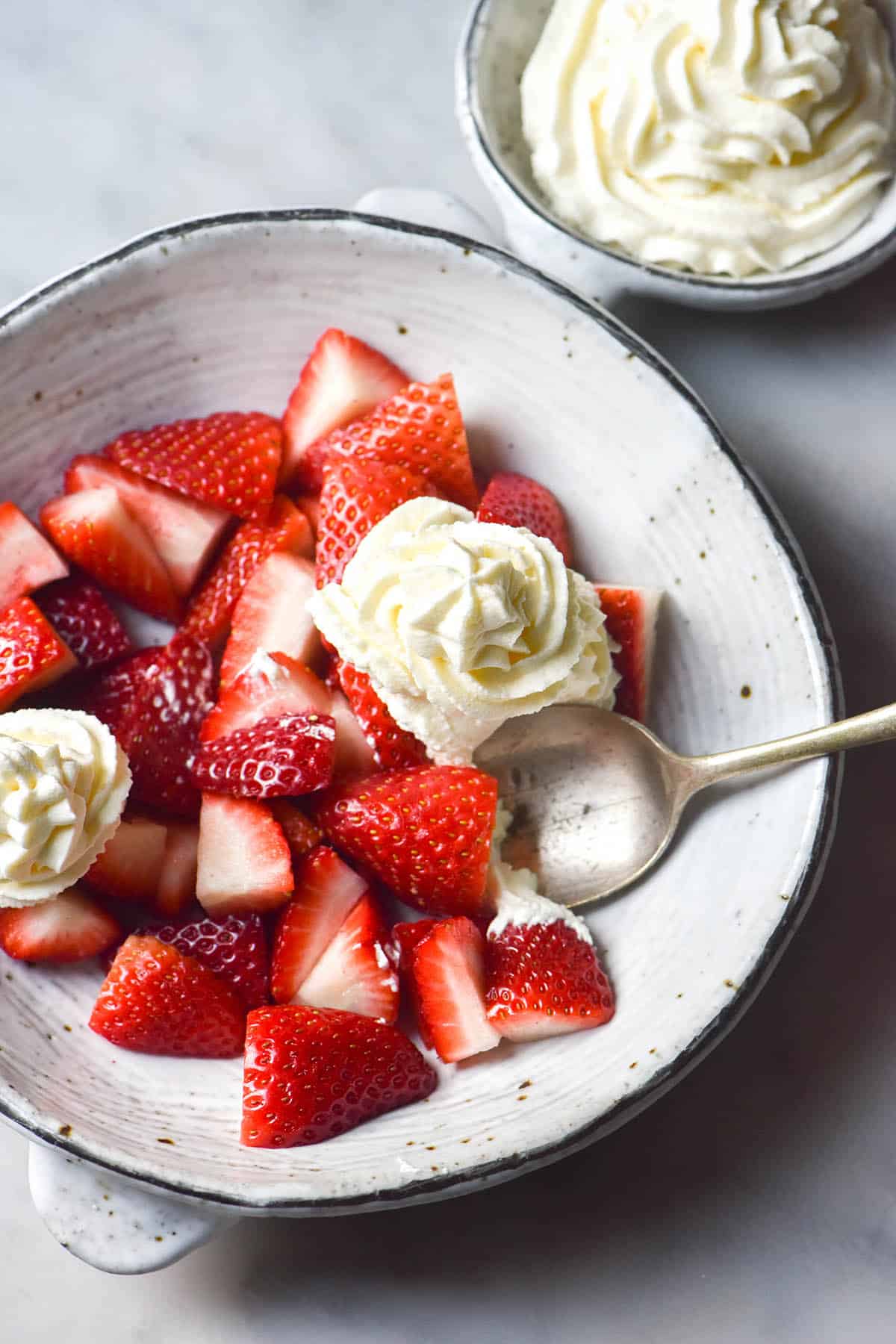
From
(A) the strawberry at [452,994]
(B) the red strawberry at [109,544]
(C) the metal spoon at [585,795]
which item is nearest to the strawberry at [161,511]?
(B) the red strawberry at [109,544]

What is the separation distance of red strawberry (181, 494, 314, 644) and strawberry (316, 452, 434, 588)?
5 centimetres

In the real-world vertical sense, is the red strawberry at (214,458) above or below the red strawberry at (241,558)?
above

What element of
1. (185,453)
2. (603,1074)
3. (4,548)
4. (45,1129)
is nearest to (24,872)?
(45,1129)

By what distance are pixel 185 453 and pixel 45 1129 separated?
67 cm

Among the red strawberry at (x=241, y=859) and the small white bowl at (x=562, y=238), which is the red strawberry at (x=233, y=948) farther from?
the small white bowl at (x=562, y=238)

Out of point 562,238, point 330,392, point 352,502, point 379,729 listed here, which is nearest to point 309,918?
point 379,729

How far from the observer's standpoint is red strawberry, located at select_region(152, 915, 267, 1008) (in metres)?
1.25

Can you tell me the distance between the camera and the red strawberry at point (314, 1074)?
1166mm

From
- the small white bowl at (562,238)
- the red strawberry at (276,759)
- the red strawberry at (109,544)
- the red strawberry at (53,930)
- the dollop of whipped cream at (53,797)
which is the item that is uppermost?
the small white bowl at (562,238)

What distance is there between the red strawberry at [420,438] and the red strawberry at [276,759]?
0.28m

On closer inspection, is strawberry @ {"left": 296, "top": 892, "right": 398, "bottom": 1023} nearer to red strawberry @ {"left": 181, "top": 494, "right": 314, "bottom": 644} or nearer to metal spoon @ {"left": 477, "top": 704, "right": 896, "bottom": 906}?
metal spoon @ {"left": 477, "top": 704, "right": 896, "bottom": 906}

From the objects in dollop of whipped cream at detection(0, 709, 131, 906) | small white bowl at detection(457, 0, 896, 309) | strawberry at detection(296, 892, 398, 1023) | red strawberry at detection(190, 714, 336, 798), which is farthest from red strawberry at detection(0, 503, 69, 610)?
small white bowl at detection(457, 0, 896, 309)

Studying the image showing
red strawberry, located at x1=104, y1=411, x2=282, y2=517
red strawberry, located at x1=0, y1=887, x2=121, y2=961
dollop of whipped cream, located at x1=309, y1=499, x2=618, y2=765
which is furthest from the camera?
red strawberry, located at x1=104, y1=411, x2=282, y2=517

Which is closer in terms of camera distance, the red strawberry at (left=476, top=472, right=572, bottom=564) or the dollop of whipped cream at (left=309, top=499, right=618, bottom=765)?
the dollop of whipped cream at (left=309, top=499, right=618, bottom=765)
